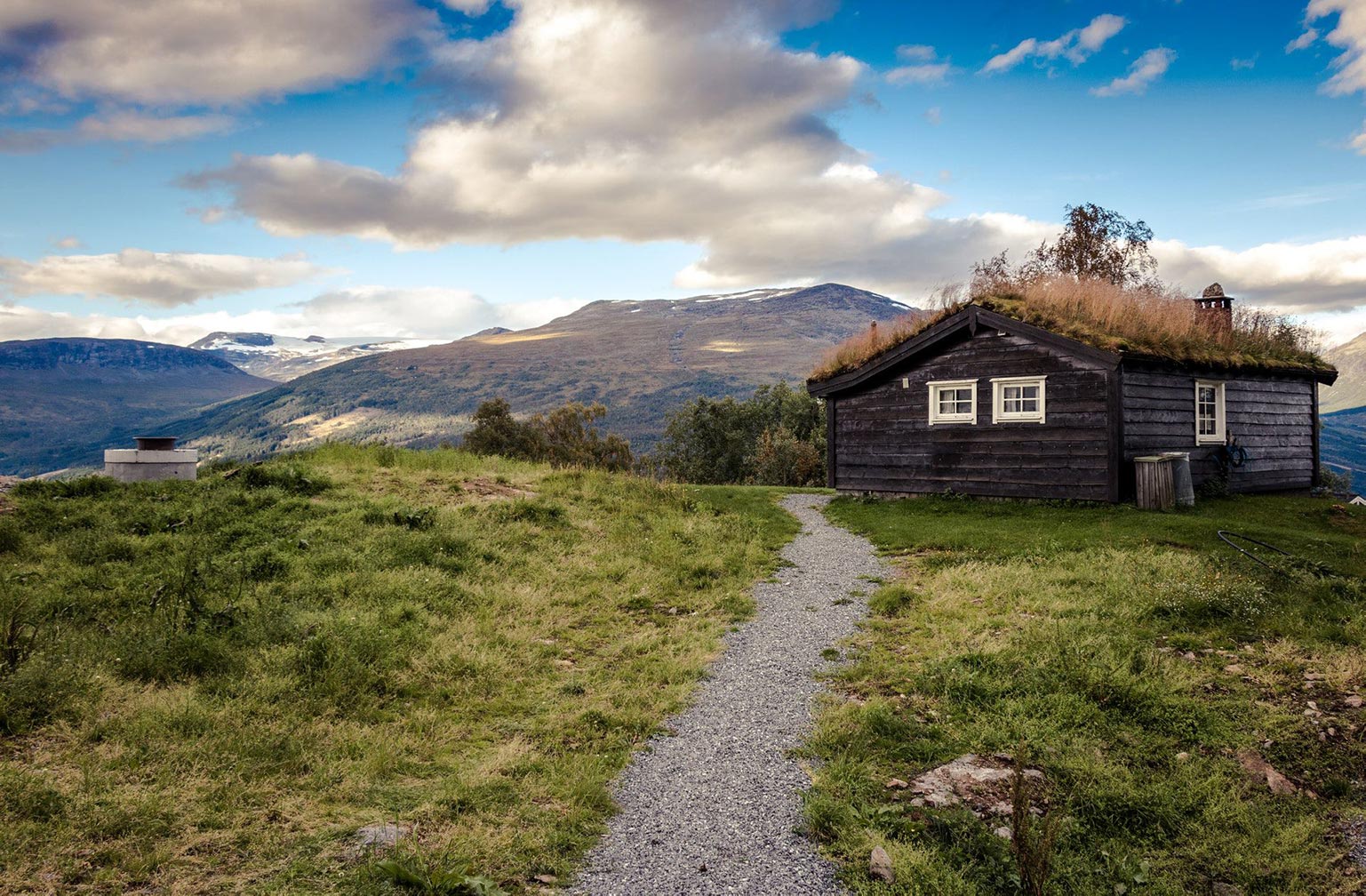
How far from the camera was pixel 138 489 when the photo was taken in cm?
1561

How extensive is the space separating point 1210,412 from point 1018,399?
6468mm

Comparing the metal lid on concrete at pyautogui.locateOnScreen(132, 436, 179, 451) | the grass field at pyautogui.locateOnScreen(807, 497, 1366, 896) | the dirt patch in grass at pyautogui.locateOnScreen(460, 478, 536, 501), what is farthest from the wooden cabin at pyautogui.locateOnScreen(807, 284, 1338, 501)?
the metal lid on concrete at pyautogui.locateOnScreen(132, 436, 179, 451)

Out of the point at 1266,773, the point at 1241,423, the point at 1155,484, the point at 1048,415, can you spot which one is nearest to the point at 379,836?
the point at 1266,773

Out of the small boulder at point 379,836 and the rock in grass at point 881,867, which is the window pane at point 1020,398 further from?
the small boulder at point 379,836

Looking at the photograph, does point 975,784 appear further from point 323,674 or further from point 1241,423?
point 1241,423

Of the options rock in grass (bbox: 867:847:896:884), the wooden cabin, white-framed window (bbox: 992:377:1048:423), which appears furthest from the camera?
white-framed window (bbox: 992:377:1048:423)

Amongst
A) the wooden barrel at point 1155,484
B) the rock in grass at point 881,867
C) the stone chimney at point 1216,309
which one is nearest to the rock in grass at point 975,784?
the rock in grass at point 881,867

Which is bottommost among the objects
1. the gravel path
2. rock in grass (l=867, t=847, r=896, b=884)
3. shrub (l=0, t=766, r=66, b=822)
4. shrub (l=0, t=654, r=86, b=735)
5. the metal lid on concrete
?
the gravel path

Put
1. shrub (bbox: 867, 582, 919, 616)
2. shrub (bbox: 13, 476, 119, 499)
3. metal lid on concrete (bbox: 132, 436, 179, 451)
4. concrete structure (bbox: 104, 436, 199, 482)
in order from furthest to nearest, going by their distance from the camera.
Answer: metal lid on concrete (bbox: 132, 436, 179, 451)
concrete structure (bbox: 104, 436, 199, 482)
shrub (bbox: 13, 476, 119, 499)
shrub (bbox: 867, 582, 919, 616)

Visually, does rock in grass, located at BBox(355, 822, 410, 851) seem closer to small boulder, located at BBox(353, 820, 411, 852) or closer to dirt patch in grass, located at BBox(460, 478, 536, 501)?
small boulder, located at BBox(353, 820, 411, 852)

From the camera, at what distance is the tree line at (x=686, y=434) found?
59.4m

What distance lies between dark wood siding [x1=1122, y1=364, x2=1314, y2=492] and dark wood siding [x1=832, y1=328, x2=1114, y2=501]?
105 cm

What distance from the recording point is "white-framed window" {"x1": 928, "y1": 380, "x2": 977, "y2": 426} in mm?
22477

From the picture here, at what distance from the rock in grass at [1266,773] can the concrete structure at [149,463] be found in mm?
19961
